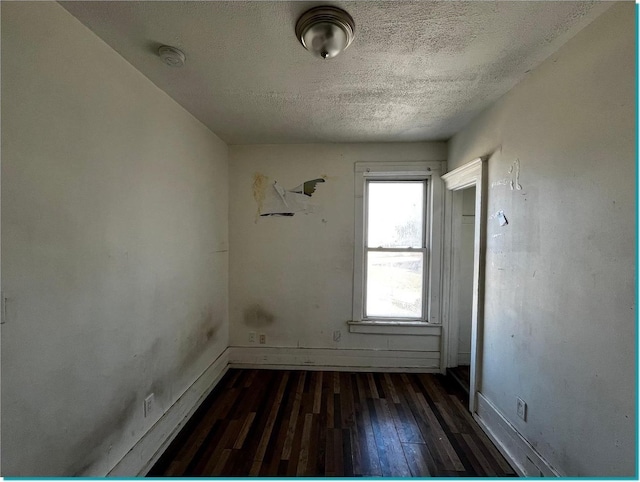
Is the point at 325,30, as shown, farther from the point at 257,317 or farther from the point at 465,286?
the point at 465,286

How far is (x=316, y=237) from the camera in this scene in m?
2.76

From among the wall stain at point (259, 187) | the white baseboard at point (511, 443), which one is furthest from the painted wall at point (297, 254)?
the white baseboard at point (511, 443)

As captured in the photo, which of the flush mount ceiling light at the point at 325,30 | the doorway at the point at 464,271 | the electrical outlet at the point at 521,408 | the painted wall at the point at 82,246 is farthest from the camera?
the doorway at the point at 464,271

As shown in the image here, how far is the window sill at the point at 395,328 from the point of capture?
2.70 meters

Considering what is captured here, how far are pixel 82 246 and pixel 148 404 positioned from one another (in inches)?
42.6

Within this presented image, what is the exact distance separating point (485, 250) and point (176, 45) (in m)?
2.33

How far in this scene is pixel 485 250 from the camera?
1939mm

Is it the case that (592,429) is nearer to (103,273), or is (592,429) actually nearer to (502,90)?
(502,90)

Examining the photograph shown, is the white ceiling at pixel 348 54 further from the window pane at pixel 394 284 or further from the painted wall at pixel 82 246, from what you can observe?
the window pane at pixel 394 284

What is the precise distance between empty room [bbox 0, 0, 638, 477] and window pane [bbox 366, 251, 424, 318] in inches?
0.9

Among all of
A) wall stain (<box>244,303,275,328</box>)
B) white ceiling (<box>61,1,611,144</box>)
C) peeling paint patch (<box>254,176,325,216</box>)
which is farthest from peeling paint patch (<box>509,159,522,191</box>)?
wall stain (<box>244,303,275,328</box>)

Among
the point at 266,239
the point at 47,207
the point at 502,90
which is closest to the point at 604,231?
the point at 502,90

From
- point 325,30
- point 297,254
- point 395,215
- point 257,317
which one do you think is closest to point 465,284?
point 395,215

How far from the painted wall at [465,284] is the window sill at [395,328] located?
399mm
